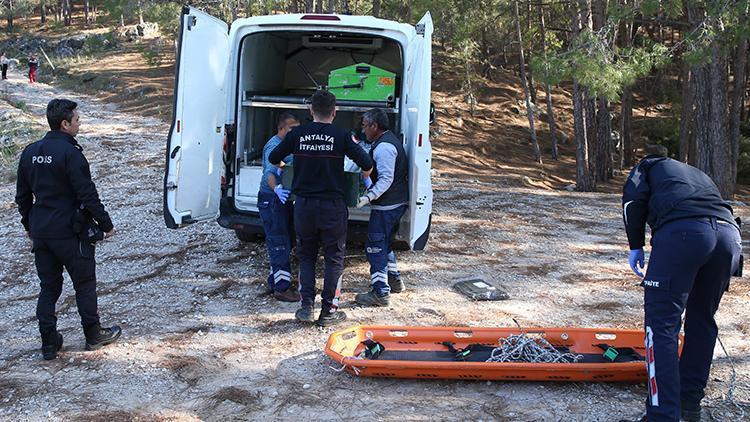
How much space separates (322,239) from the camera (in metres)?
4.70

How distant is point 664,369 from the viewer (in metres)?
3.29

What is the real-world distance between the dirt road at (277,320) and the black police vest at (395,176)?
0.85m

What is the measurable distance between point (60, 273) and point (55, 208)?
0.47m

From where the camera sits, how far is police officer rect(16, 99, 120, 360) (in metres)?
4.20

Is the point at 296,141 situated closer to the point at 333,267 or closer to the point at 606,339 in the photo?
the point at 333,267

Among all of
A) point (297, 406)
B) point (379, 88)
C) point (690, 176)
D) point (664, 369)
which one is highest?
point (379, 88)

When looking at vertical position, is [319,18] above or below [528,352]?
above

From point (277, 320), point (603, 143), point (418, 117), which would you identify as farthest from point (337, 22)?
point (603, 143)

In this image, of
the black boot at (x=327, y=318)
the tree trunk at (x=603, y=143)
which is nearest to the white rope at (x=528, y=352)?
the black boot at (x=327, y=318)

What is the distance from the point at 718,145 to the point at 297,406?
30.1 feet

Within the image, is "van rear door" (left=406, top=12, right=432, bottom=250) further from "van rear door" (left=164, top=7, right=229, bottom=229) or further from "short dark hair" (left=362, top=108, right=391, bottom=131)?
"van rear door" (left=164, top=7, right=229, bottom=229)

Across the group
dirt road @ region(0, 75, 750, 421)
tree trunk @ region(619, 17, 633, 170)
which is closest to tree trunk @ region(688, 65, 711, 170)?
dirt road @ region(0, 75, 750, 421)

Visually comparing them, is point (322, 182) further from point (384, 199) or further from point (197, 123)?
point (197, 123)

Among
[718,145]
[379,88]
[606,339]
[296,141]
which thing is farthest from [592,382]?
[718,145]
